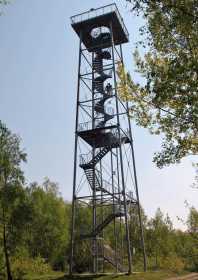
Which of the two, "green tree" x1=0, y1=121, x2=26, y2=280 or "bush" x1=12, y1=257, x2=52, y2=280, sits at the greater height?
"green tree" x1=0, y1=121, x2=26, y2=280

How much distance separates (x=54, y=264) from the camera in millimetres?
45938

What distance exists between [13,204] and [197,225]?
15105 mm

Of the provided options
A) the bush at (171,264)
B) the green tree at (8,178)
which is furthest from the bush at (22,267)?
the bush at (171,264)

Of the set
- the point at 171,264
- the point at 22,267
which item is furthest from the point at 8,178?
the point at 171,264

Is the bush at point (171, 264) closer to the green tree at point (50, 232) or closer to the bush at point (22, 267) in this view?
the bush at point (22, 267)

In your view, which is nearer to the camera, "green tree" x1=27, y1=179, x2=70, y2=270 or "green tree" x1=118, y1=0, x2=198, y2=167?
"green tree" x1=118, y1=0, x2=198, y2=167

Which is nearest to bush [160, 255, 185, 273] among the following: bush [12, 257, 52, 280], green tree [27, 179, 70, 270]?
bush [12, 257, 52, 280]

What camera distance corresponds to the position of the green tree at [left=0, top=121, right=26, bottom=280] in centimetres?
2503

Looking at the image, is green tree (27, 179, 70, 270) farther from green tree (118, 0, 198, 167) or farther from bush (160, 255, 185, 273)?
green tree (118, 0, 198, 167)

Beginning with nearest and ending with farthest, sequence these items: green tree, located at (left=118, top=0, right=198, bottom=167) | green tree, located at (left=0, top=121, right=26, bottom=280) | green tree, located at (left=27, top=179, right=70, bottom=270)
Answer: green tree, located at (left=118, top=0, right=198, bottom=167) < green tree, located at (left=0, top=121, right=26, bottom=280) < green tree, located at (left=27, top=179, right=70, bottom=270)

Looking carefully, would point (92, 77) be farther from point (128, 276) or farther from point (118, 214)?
point (128, 276)

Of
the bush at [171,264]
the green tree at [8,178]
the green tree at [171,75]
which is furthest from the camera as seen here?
the bush at [171,264]

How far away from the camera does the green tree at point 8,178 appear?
82.1 feet

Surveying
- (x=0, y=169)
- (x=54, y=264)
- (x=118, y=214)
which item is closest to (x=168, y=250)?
(x=54, y=264)
